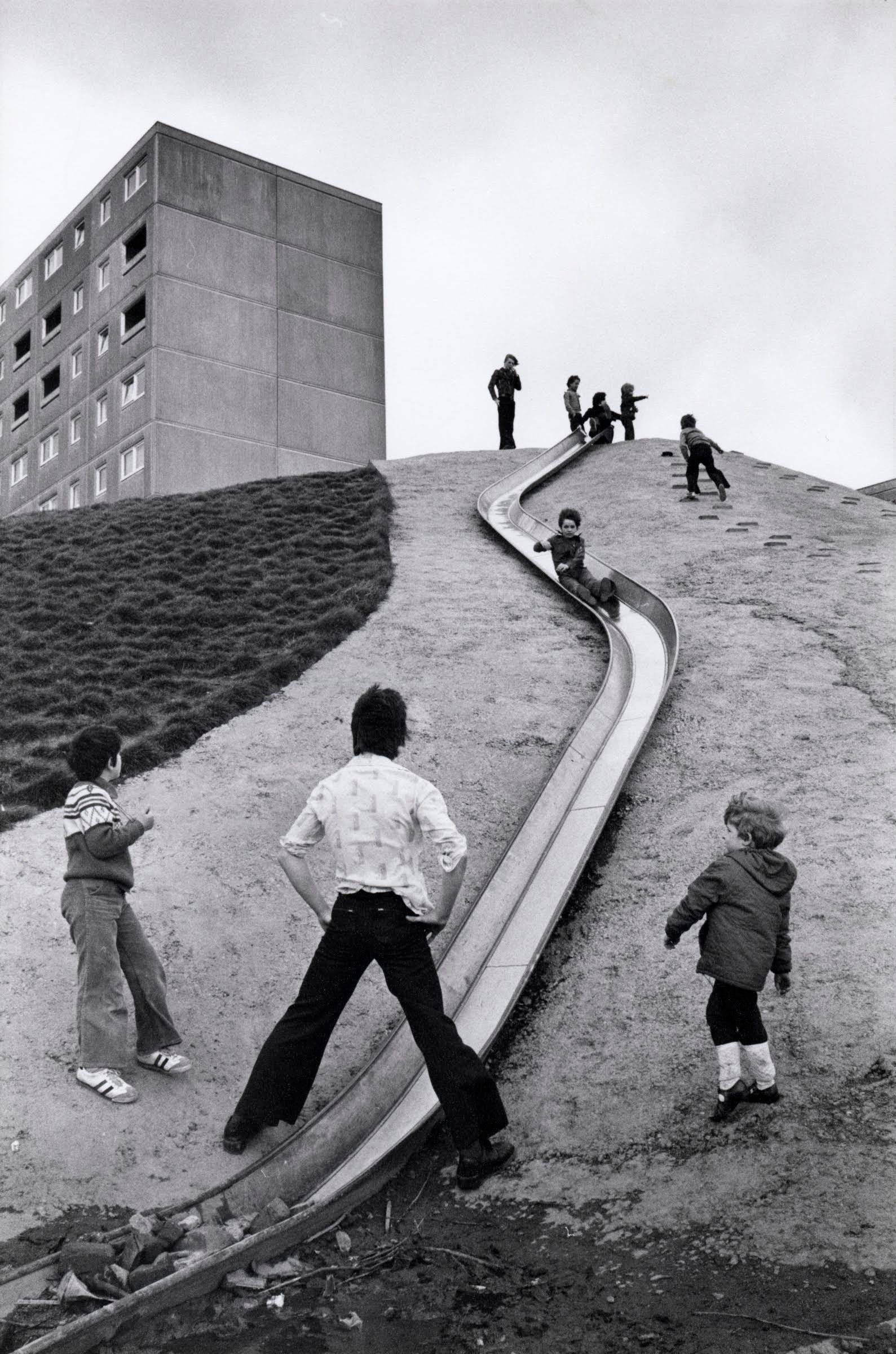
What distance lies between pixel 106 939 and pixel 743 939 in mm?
2662

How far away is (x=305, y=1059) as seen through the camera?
16.2ft

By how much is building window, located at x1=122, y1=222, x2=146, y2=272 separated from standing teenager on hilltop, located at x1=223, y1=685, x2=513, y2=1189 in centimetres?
3616

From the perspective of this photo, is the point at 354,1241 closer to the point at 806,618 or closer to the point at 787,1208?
the point at 787,1208

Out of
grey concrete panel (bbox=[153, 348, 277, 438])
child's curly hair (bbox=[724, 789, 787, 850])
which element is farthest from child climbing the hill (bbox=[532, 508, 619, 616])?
grey concrete panel (bbox=[153, 348, 277, 438])

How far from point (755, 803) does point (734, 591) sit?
8.40 m

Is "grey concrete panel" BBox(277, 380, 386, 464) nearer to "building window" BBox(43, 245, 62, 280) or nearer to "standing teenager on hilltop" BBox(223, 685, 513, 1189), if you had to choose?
"building window" BBox(43, 245, 62, 280)

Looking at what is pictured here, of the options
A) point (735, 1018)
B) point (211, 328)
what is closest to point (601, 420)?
point (211, 328)

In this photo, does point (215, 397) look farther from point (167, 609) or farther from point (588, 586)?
point (588, 586)

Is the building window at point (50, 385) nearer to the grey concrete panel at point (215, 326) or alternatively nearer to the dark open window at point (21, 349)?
the dark open window at point (21, 349)

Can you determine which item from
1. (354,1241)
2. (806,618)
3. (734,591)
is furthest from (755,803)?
(734,591)

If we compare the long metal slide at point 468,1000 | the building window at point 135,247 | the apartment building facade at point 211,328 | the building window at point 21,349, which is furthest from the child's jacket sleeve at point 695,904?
the building window at point 21,349

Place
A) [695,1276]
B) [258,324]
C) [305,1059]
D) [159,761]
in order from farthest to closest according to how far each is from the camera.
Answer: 1. [258,324]
2. [159,761]
3. [305,1059]
4. [695,1276]

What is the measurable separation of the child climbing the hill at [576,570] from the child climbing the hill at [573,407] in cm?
1220

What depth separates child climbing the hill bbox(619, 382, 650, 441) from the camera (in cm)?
2627
